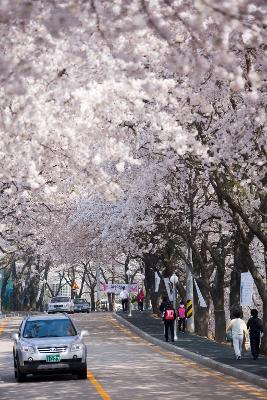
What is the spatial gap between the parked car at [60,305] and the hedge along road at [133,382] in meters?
37.4

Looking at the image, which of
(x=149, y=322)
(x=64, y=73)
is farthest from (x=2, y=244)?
(x=64, y=73)

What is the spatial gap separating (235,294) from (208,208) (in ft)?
11.8

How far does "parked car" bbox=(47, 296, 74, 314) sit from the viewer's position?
225ft

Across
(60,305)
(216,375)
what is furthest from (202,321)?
(60,305)

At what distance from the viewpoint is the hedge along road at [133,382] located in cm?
1798

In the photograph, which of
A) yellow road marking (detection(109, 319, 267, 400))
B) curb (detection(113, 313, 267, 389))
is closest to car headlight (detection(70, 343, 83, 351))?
yellow road marking (detection(109, 319, 267, 400))

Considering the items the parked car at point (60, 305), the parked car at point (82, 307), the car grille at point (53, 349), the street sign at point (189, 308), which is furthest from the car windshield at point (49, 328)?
the parked car at point (82, 307)

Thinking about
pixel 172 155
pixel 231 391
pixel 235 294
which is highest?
pixel 172 155

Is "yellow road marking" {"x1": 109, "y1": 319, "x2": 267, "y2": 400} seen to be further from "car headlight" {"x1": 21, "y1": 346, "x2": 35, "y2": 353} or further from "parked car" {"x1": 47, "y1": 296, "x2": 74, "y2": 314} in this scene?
"parked car" {"x1": 47, "y1": 296, "x2": 74, "y2": 314}

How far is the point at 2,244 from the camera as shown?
2205 inches

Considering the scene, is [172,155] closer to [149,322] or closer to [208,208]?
[208,208]

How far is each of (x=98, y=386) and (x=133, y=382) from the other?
1.06 meters

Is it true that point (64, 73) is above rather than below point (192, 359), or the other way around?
above

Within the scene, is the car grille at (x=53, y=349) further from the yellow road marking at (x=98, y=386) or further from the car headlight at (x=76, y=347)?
the yellow road marking at (x=98, y=386)
